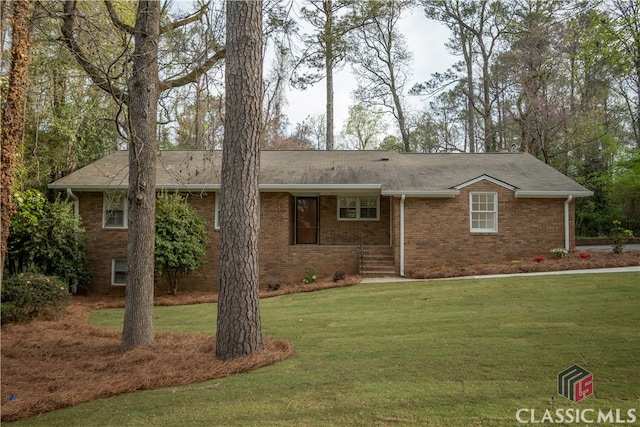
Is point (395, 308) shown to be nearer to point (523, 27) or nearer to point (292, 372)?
point (292, 372)

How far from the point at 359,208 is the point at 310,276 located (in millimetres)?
3618

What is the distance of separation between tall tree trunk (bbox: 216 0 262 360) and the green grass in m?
0.82

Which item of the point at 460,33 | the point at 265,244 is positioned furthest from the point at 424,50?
the point at 265,244

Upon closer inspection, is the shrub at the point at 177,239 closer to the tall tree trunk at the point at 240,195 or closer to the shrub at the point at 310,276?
the shrub at the point at 310,276

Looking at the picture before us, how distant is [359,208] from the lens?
666 inches

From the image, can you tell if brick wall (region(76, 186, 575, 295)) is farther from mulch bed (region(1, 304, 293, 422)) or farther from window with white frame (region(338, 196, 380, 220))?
mulch bed (region(1, 304, 293, 422))

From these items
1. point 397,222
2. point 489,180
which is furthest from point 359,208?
point 489,180

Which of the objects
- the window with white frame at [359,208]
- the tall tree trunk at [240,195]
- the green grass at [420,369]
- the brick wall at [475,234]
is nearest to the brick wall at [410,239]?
the brick wall at [475,234]

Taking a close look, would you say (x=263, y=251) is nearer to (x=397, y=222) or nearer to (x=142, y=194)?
(x=397, y=222)

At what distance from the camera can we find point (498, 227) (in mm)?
14977

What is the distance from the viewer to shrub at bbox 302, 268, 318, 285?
14.6 m

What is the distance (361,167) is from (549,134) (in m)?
14.3

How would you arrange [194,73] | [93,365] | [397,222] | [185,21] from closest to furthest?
[93,365], [194,73], [185,21], [397,222]

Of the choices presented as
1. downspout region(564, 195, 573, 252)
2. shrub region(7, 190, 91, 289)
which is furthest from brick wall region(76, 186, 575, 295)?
shrub region(7, 190, 91, 289)
